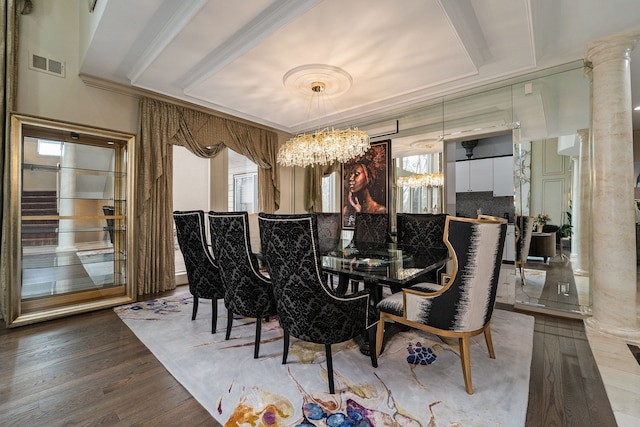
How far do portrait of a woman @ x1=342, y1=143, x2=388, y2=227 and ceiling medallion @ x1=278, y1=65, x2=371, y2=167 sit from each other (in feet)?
4.79

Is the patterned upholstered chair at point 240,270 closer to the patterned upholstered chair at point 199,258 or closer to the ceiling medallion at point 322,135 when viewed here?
the patterned upholstered chair at point 199,258

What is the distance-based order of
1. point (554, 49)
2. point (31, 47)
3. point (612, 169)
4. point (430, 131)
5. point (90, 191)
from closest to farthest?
point (612, 169), point (554, 49), point (31, 47), point (90, 191), point (430, 131)

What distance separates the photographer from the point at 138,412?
156 centimetres

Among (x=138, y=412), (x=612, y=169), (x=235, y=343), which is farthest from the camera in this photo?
(x=612, y=169)

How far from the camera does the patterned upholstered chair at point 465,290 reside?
164cm

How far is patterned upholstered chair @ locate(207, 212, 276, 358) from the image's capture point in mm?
2041

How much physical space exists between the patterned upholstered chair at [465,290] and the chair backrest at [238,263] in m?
1.07

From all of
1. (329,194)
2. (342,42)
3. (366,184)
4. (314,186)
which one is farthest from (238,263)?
(314,186)

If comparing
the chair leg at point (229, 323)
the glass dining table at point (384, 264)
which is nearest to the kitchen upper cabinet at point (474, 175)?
the glass dining table at point (384, 264)

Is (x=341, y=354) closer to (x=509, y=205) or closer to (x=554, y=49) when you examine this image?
(x=509, y=205)

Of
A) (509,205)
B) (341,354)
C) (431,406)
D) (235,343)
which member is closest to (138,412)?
(235,343)

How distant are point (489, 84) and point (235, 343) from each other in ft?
13.0

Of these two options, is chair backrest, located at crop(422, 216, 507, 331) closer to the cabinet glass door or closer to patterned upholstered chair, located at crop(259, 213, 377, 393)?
patterned upholstered chair, located at crop(259, 213, 377, 393)

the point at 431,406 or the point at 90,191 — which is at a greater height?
the point at 90,191
